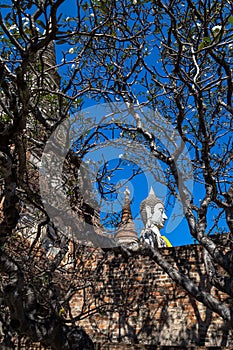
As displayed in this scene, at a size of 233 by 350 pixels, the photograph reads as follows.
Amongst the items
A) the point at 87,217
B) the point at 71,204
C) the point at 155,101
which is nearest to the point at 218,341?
the point at 87,217

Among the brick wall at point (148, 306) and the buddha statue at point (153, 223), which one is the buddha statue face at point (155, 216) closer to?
the buddha statue at point (153, 223)

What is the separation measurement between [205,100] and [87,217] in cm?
268

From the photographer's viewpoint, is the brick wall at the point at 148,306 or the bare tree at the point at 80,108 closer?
the bare tree at the point at 80,108

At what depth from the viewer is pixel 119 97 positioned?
6.43 metres

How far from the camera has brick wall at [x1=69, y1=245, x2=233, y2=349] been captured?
775cm

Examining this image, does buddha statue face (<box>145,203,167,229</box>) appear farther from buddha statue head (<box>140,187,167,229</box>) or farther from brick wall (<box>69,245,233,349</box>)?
brick wall (<box>69,245,233,349</box>)

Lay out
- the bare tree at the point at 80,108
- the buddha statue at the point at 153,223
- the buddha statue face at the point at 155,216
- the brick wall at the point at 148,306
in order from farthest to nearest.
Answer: the buddha statue face at the point at 155,216, the buddha statue at the point at 153,223, the brick wall at the point at 148,306, the bare tree at the point at 80,108

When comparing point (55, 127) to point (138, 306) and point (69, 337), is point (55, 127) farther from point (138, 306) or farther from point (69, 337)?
Result: point (138, 306)

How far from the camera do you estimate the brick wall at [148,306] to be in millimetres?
7754

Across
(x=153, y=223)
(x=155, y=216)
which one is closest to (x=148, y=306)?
(x=153, y=223)

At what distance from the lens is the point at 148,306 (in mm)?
8477

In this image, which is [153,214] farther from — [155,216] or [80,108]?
[80,108]

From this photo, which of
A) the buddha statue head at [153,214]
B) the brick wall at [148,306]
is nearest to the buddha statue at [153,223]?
the buddha statue head at [153,214]

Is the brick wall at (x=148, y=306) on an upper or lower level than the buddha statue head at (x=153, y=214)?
lower
